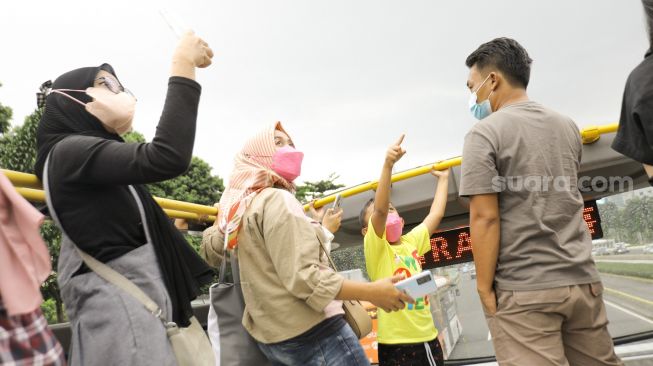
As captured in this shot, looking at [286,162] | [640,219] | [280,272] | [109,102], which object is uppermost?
[109,102]

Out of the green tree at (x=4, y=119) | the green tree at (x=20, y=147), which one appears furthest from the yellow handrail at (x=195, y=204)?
the green tree at (x=4, y=119)

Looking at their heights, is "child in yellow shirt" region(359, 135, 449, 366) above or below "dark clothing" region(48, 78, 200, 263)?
below

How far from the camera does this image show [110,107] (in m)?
1.71

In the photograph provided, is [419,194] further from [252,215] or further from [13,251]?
[13,251]

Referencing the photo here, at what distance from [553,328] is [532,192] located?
51cm

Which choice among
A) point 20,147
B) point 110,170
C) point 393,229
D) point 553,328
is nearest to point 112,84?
point 110,170

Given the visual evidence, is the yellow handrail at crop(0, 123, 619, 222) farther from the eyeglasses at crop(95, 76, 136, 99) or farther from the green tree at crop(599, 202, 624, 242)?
the green tree at crop(599, 202, 624, 242)

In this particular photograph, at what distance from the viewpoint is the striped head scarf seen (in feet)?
7.23

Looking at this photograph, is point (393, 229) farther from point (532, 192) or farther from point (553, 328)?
point (553, 328)

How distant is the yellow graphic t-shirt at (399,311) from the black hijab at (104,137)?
1640 millimetres

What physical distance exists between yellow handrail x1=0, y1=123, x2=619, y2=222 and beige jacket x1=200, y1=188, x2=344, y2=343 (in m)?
0.52

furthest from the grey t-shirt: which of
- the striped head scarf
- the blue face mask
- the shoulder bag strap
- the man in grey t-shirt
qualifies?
the shoulder bag strap

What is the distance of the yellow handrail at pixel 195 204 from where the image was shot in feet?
5.56

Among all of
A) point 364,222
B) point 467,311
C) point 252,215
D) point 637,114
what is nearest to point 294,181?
point 252,215
